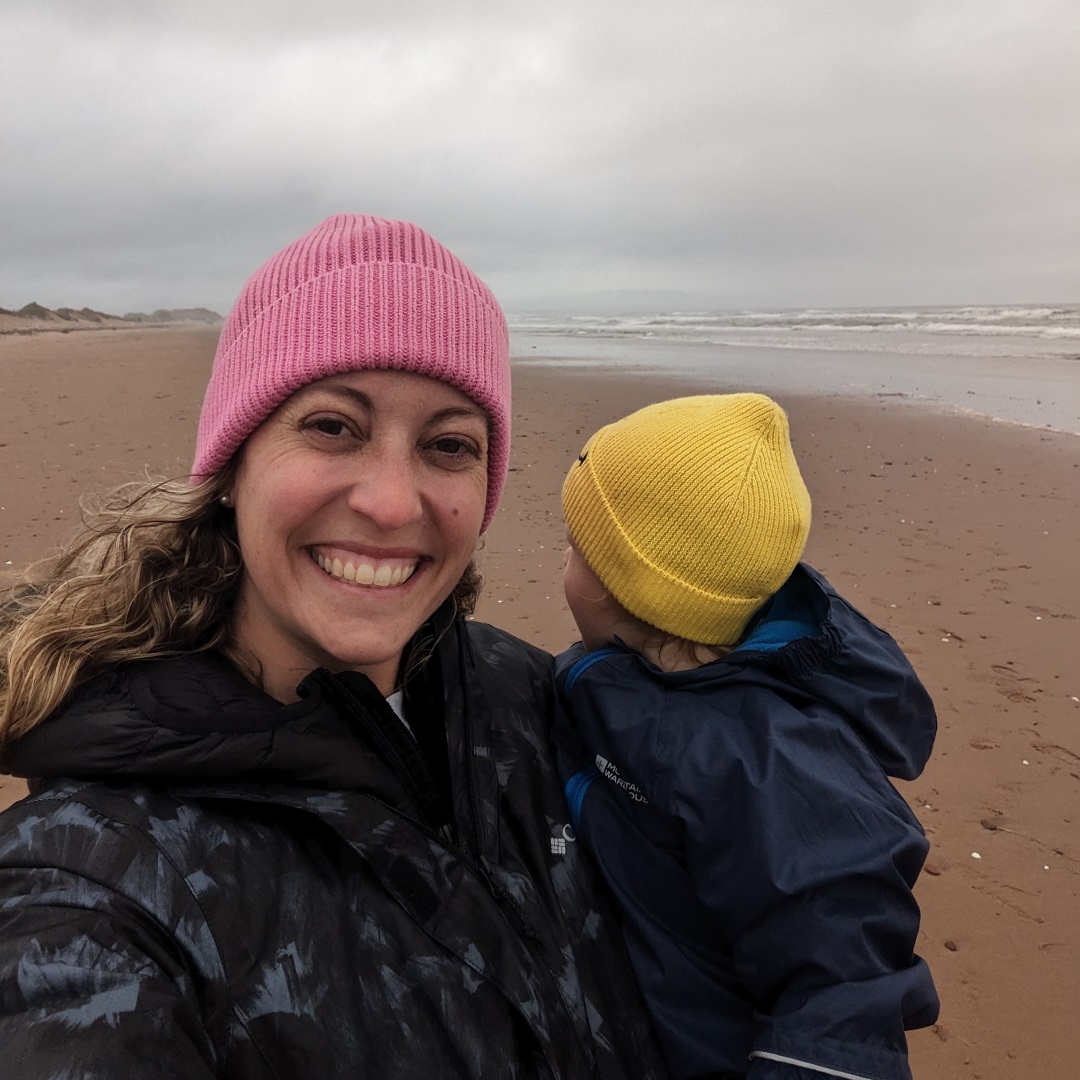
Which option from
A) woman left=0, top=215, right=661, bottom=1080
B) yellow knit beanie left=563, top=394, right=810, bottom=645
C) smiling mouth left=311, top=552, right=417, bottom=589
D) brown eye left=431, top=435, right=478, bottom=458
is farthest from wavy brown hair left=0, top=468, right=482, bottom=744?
yellow knit beanie left=563, top=394, right=810, bottom=645

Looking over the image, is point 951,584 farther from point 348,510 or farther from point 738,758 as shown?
point 348,510

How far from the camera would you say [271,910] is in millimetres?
1242

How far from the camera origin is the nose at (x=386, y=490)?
1.51 m

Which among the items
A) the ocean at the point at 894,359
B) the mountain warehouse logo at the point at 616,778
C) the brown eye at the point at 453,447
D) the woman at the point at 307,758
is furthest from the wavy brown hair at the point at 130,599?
the ocean at the point at 894,359

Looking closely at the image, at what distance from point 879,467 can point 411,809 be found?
391 inches

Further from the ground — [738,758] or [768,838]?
[738,758]

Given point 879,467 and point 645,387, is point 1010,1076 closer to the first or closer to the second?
point 879,467

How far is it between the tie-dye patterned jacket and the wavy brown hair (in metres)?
0.07

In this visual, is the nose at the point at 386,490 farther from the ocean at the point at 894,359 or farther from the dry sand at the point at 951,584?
the ocean at the point at 894,359

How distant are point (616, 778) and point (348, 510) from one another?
3.24 feet

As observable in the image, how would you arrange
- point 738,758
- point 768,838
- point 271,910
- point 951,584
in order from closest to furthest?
point 271,910
point 768,838
point 738,758
point 951,584

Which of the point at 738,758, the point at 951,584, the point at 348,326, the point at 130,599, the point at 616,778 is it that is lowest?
the point at 951,584

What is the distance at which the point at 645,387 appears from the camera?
680 inches

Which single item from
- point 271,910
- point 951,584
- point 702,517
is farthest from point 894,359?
point 271,910
